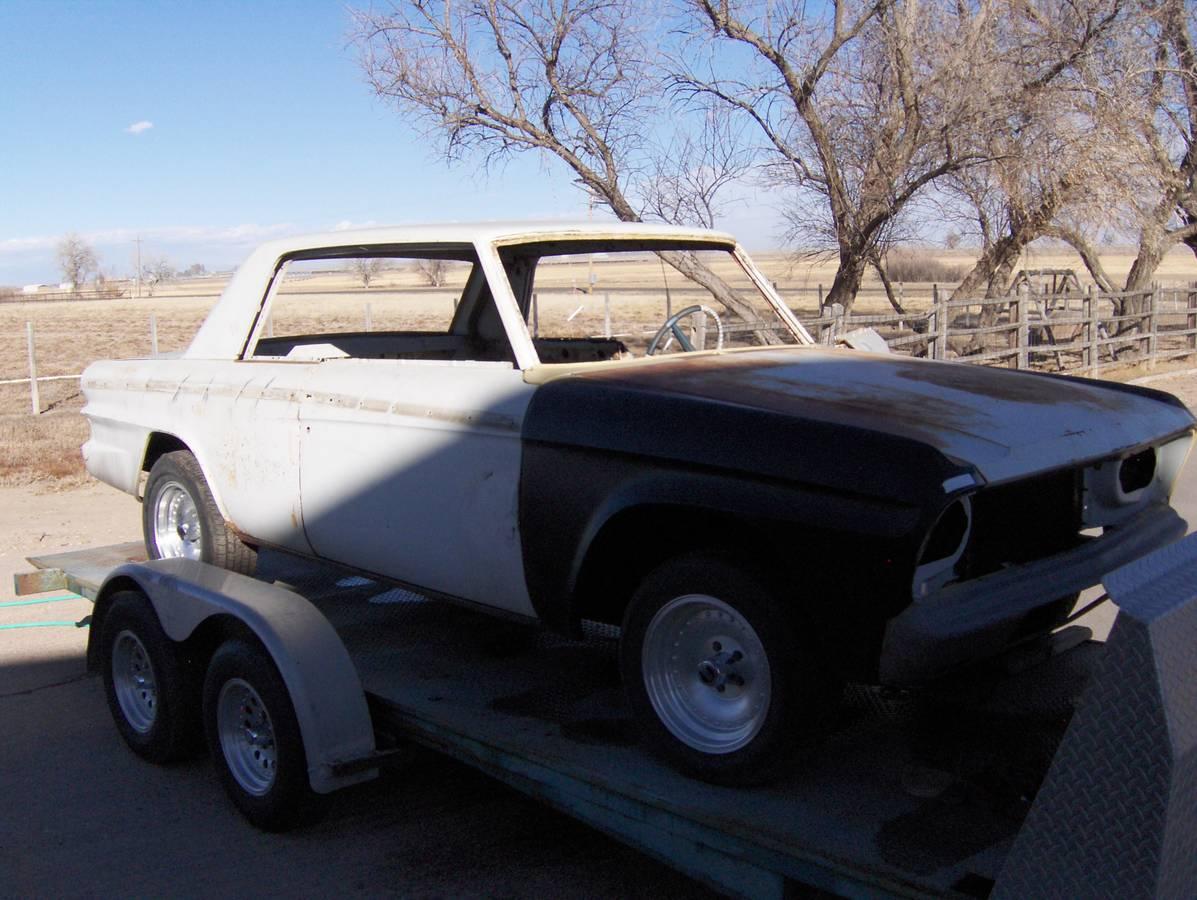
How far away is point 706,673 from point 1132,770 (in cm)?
121

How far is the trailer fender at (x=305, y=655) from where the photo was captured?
338 cm

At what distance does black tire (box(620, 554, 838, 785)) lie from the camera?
110 inches

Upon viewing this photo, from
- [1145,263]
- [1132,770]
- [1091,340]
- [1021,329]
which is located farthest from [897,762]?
[1145,263]

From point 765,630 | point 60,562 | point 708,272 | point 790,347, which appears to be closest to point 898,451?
point 765,630

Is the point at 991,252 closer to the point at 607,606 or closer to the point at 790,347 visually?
the point at 790,347

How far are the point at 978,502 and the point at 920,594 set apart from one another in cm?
40

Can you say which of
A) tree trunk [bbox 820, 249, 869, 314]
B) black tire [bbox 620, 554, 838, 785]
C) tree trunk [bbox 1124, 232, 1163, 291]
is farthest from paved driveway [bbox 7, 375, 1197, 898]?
tree trunk [bbox 1124, 232, 1163, 291]

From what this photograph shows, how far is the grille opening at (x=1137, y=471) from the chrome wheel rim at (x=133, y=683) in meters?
3.37

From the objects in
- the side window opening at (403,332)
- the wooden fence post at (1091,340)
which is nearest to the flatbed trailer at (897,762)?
the side window opening at (403,332)

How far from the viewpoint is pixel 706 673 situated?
300 centimetres

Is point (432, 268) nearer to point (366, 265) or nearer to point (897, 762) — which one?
point (366, 265)

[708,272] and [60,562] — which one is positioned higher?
[708,272]

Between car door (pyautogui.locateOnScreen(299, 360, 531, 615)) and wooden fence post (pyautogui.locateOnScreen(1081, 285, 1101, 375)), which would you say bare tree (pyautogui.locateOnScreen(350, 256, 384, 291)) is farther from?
wooden fence post (pyautogui.locateOnScreen(1081, 285, 1101, 375))

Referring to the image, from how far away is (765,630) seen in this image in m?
2.81
